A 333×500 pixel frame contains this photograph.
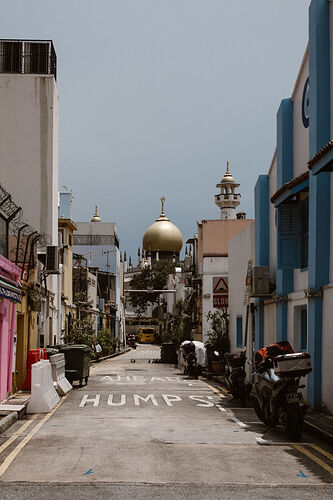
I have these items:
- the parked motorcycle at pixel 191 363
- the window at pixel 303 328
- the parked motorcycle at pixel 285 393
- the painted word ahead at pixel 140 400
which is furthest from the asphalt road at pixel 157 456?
the parked motorcycle at pixel 191 363

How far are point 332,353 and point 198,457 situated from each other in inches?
220

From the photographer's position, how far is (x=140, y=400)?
18.2 metres

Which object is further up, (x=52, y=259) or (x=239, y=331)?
Result: (x=52, y=259)

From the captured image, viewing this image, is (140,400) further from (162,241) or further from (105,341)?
(162,241)

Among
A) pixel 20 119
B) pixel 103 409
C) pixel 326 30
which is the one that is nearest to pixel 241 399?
pixel 103 409

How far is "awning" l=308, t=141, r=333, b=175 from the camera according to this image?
12.2 m

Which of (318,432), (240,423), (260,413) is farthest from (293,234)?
(318,432)

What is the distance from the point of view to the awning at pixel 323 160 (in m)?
12.2

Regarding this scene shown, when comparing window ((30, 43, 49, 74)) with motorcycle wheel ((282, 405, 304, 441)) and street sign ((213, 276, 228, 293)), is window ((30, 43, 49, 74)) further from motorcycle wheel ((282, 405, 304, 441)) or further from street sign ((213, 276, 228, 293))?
motorcycle wheel ((282, 405, 304, 441))

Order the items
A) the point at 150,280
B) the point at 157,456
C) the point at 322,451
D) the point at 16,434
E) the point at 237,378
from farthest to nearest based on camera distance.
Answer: the point at 150,280, the point at 237,378, the point at 16,434, the point at 322,451, the point at 157,456

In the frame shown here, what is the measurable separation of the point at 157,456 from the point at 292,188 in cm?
906

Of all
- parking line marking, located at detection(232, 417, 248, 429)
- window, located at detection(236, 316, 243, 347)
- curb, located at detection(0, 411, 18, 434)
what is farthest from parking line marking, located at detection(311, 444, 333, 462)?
window, located at detection(236, 316, 243, 347)

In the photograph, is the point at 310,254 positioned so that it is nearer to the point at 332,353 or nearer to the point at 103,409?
the point at 332,353

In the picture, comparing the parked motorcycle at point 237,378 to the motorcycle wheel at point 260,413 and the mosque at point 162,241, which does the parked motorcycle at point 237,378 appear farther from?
the mosque at point 162,241
